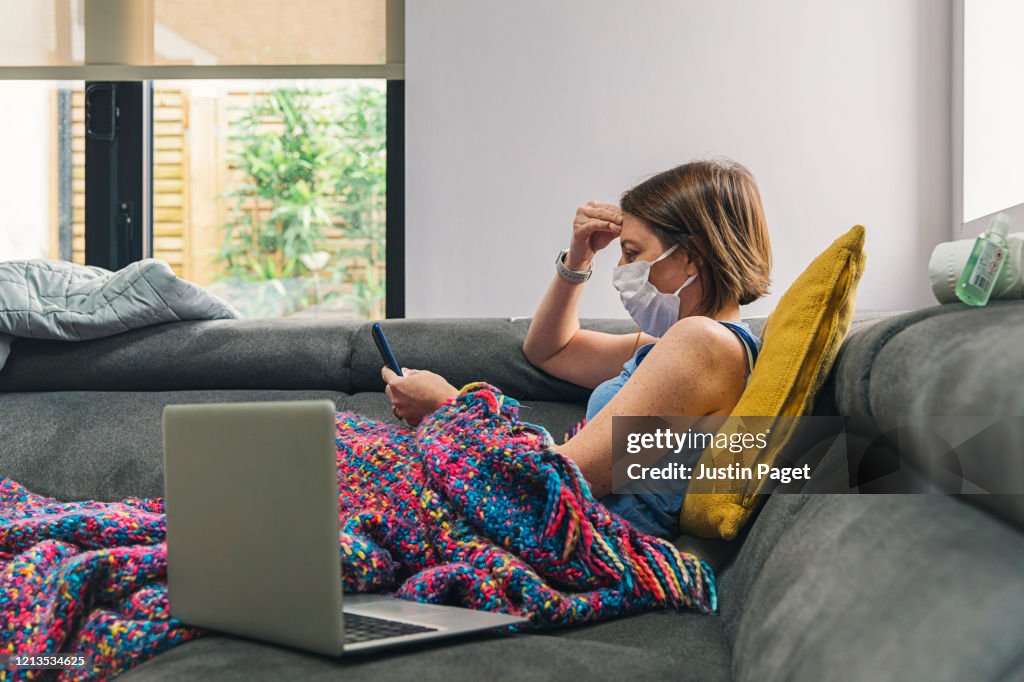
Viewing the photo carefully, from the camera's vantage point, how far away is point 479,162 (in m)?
2.52

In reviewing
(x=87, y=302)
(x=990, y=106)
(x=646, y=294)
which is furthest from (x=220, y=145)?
(x=990, y=106)

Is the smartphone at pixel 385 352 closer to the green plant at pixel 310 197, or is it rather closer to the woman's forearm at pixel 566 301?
the woman's forearm at pixel 566 301

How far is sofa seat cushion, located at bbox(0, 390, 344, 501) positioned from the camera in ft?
5.63

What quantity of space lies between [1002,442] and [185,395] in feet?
5.27

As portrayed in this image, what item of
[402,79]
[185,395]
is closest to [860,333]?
[185,395]

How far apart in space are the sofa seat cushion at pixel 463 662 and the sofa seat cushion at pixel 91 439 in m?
0.98

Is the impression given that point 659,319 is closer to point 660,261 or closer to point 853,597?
point 660,261

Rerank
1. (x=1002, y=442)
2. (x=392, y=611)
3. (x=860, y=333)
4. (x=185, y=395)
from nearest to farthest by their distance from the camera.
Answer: (x=1002, y=442), (x=392, y=611), (x=860, y=333), (x=185, y=395)

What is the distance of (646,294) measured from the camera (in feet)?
5.05

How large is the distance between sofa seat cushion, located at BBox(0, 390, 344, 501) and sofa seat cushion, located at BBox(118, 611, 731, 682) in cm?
98

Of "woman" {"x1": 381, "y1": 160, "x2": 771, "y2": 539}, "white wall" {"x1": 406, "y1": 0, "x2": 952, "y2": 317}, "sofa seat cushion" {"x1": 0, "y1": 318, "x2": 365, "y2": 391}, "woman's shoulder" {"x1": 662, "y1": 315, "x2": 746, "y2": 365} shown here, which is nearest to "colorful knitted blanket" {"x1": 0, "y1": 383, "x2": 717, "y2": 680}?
"woman" {"x1": 381, "y1": 160, "x2": 771, "y2": 539}

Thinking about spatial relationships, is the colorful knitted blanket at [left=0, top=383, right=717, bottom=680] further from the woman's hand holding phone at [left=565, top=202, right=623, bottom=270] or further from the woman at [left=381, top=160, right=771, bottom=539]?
the woman's hand holding phone at [left=565, top=202, right=623, bottom=270]

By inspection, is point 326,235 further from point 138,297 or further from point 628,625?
point 628,625

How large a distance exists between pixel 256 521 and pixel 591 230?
1068 millimetres
